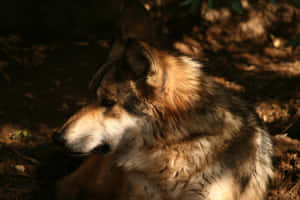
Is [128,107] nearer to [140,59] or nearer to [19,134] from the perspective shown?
[140,59]

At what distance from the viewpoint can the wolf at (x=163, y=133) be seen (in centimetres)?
271

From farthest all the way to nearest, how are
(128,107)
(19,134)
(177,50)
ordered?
(177,50), (19,134), (128,107)

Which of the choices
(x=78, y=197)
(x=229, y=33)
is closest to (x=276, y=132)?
(x=78, y=197)

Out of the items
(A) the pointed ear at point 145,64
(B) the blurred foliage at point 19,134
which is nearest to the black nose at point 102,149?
(A) the pointed ear at point 145,64

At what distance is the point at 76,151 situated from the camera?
281 centimetres

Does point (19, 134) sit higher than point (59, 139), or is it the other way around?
point (59, 139)

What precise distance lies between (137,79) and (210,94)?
2.30 feet

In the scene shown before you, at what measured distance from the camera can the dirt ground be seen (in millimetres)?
3773

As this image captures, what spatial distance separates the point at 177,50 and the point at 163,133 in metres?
2.65

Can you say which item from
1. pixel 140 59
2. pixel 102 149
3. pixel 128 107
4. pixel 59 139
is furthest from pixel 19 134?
pixel 140 59

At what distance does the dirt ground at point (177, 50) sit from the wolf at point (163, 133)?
40 cm

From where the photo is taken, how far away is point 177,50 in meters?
5.17

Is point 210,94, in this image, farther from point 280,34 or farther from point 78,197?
point 280,34

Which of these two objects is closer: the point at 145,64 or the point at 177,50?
the point at 145,64
